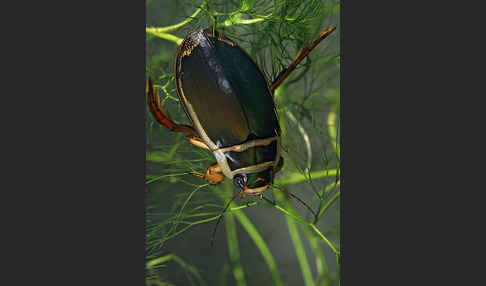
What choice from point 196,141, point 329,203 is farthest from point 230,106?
point 329,203

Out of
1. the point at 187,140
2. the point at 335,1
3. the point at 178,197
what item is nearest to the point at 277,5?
the point at 335,1

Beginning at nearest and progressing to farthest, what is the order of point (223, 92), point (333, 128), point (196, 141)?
point (223, 92) → point (196, 141) → point (333, 128)

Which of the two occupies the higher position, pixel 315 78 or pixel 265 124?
pixel 315 78

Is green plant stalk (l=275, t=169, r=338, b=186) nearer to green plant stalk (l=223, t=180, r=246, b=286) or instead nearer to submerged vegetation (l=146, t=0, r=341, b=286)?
submerged vegetation (l=146, t=0, r=341, b=286)

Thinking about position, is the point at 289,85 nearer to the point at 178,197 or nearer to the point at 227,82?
the point at 227,82

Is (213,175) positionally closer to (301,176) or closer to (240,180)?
(240,180)

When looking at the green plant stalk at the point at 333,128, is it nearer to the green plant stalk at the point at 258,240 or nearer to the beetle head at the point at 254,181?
the beetle head at the point at 254,181

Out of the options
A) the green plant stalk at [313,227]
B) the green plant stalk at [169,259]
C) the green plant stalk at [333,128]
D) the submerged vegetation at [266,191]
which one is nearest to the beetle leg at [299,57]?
the submerged vegetation at [266,191]
